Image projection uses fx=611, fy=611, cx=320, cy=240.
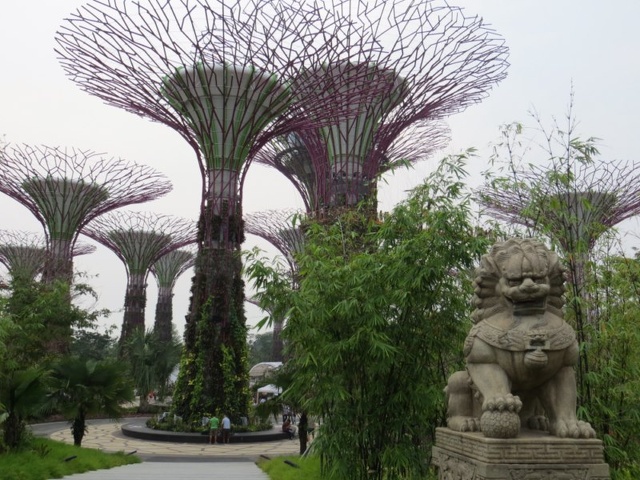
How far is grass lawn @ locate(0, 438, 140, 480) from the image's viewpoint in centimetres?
691

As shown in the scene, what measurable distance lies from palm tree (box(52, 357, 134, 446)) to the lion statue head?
25.9ft

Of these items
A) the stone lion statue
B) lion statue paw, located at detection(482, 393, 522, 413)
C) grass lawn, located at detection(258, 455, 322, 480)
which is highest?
the stone lion statue

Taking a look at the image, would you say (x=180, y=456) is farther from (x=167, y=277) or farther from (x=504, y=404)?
(x=167, y=277)

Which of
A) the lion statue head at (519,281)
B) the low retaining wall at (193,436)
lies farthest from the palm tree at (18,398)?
the lion statue head at (519,281)

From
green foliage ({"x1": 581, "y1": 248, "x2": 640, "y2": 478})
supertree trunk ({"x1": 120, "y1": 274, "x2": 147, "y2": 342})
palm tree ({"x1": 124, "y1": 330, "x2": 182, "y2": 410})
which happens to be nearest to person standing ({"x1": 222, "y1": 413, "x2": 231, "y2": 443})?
palm tree ({"x1": 124, "y1": 330, "x2": 182, "y2": 410})

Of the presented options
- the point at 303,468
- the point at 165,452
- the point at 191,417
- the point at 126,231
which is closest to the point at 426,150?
the point at 191,417

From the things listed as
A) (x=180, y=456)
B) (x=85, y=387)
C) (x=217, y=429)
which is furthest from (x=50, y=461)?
(x=217, y=429)

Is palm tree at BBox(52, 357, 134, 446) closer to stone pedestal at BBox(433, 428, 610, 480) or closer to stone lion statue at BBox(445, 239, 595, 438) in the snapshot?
stone lion statue at BBox(445, 239, 595, 438)

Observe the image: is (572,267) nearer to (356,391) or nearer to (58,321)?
(356,391)

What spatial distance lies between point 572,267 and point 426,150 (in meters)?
15.7

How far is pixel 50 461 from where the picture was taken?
25.3 feet

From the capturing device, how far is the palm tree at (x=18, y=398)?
8078mm

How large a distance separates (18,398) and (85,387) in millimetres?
1770

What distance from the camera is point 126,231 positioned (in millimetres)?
30812
